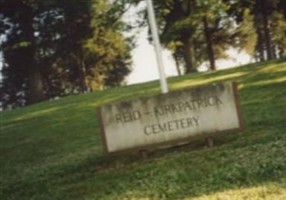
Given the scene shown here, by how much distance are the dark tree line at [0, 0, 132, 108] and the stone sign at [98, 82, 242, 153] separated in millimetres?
26081

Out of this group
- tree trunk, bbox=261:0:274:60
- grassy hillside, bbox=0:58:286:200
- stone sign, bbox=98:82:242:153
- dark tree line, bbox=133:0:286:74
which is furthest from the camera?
tree trunk, bbox=261:0:274:60

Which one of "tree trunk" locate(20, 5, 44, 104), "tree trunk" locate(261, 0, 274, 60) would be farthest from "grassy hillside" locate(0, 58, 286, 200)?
"tree trunk" locate(261, 0, 274, 60)

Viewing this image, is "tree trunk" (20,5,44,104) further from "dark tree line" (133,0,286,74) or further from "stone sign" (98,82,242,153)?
"stone sign" (98,82,242,153)

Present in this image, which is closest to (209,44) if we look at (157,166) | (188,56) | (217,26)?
(217,26)

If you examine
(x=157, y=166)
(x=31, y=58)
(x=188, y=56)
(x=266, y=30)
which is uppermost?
(x=31, y=58)

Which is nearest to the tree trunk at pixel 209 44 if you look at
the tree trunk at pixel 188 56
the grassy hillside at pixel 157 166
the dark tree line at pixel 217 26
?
the dark tree line at pixel 217 26

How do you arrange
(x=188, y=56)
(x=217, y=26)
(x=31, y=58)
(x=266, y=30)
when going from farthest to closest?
(x=217, y=26)
(x=188, y=56)
(x=266, y=30)
(x=31, y=58)

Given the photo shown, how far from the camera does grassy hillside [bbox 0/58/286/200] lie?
31.8 ft

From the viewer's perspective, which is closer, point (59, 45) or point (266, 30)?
point (266, 30)

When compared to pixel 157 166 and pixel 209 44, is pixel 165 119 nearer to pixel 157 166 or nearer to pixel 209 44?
pixel 157 166

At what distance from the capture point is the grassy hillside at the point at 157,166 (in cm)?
969

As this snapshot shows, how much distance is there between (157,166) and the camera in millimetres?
11758

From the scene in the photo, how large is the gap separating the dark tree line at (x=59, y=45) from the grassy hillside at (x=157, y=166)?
71.5 ft

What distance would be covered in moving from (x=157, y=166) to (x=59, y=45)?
37702 mm
